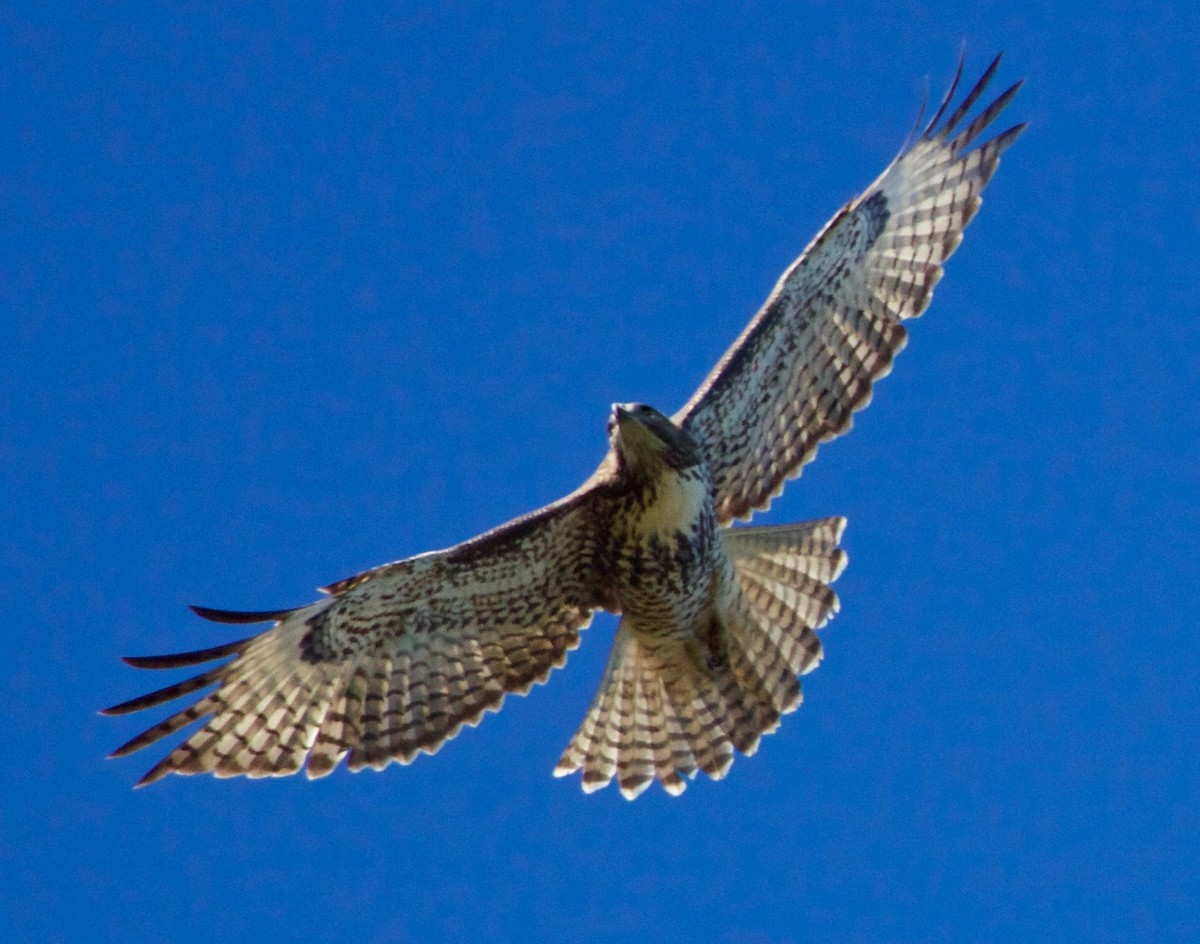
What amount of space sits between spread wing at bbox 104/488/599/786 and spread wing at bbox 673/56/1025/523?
0.90 meters

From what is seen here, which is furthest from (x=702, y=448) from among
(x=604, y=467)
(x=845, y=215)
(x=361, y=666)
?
(x=361, y=666)

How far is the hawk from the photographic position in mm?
9273

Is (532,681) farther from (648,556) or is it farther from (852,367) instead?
(852,367)

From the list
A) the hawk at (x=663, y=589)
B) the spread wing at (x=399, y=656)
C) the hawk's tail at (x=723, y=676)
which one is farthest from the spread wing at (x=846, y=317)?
the spread wing at (x=399, y=656)

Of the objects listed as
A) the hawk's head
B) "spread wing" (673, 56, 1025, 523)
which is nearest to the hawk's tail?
"spread wing" (673, 56, 1025, 523)

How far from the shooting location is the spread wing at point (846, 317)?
9.80 metres

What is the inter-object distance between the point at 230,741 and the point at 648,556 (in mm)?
1976

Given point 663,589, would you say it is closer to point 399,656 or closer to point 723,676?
point 723,676

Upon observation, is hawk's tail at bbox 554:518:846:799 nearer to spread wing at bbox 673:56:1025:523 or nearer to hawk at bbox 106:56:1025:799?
hawk at bbox 106:56:1025:799

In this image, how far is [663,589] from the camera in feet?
31.0

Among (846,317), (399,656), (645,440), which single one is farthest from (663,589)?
(846,317)

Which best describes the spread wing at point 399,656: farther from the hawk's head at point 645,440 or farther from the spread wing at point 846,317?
the spread wing at point 846,317

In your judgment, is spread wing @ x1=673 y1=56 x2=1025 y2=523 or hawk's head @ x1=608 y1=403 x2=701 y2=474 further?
spread wing @ x1=673 y1=56 x2=1025 y2=523

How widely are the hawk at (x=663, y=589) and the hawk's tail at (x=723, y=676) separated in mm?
10
